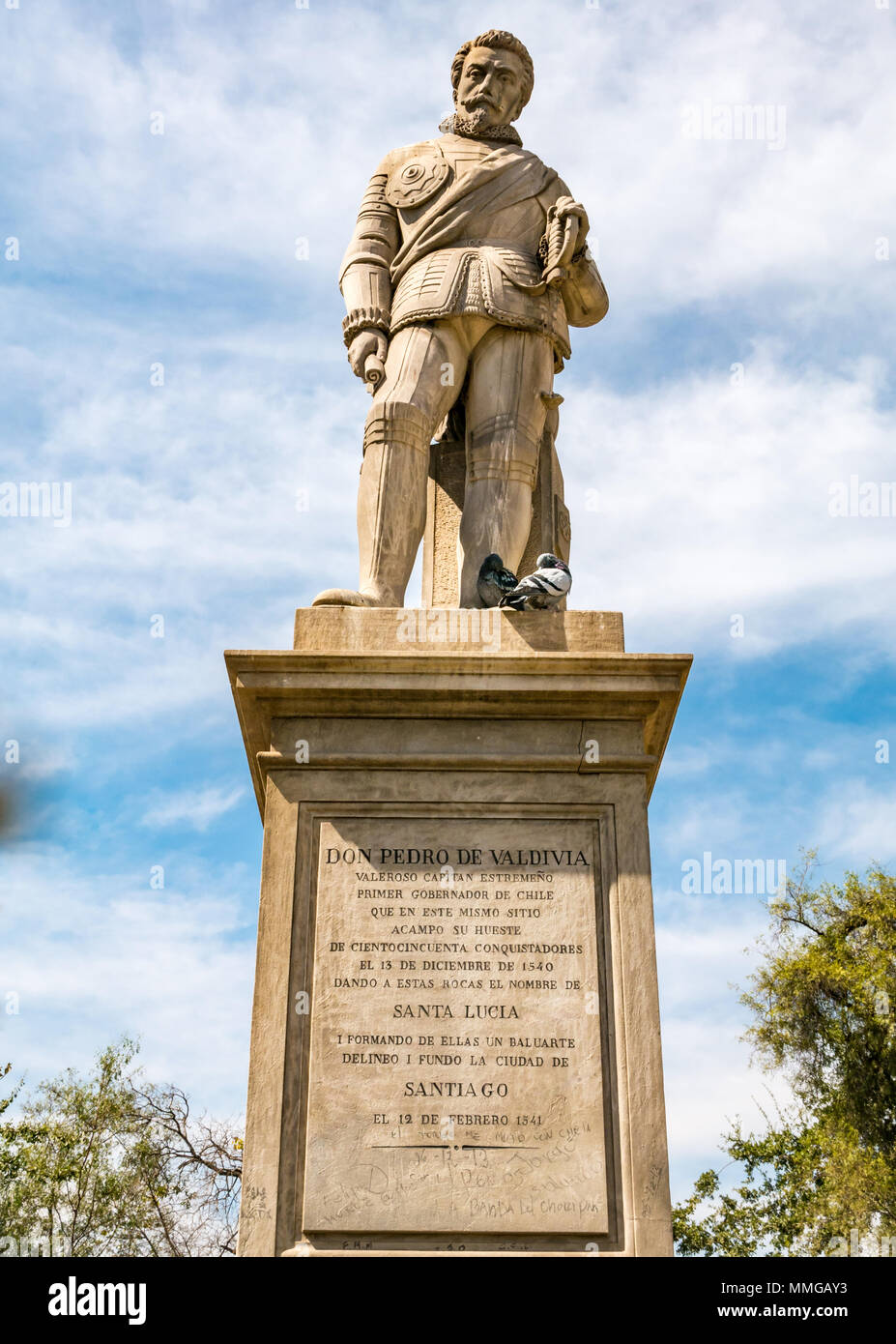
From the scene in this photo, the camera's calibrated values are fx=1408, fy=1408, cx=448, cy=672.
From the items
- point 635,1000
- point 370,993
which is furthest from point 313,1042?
point 635,1000

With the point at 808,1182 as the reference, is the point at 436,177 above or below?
above

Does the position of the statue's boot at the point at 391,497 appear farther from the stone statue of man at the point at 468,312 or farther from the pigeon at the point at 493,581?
the pigeon at the point at 493,581

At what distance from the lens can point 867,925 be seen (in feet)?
88.5

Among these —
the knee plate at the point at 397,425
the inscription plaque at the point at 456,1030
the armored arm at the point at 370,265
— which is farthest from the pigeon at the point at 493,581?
the armored arm at the point at 370,265

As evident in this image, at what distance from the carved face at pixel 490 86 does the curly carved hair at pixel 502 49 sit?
34 mm

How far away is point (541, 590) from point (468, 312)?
2.07 meters

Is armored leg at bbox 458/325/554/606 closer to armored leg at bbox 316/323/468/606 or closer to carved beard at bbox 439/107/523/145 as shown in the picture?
armored leg at bbox 316/323/468/606

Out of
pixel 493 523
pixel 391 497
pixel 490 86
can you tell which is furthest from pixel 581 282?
pixel 391 497

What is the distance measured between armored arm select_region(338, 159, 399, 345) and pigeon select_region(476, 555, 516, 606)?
1.91 metres

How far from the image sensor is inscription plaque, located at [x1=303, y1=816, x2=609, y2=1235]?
5.84m

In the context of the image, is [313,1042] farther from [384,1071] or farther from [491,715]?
[491,715]

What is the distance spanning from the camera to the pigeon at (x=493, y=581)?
23.8 feet
